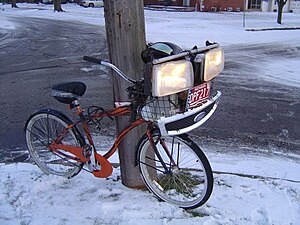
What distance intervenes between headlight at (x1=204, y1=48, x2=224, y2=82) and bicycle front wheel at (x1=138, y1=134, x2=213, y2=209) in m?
0.56

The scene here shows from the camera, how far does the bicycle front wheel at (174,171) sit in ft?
9.50

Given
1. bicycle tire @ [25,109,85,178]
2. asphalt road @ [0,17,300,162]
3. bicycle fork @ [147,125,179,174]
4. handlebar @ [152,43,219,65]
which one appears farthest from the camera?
asphalt road @ [0,17,300,162]

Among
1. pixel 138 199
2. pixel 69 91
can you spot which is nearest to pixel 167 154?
pixel 138 199

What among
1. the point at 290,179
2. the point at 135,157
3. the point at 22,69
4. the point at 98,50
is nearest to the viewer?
the point at 135,157

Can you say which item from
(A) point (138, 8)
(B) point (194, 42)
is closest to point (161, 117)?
(A) point (138, 8)

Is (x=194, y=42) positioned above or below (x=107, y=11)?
below

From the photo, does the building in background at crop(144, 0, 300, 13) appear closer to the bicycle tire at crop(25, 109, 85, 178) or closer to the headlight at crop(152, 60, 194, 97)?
the bicycle tire at crop(25, 109, 85, 178)

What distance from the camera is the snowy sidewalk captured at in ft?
9.85

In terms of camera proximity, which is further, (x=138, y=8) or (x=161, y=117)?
(x=138, y=8)

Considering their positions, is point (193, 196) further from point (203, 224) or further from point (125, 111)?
point (125, 111)

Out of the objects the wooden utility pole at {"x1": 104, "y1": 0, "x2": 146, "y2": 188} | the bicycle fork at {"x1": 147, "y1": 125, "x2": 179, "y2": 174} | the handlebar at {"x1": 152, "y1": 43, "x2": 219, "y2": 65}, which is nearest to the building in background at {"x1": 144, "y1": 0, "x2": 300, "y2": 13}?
the wooden utility pole at {"x1": 104, "y1": 0, "x2": 146, "y2": 188}

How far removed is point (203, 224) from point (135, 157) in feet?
2.62

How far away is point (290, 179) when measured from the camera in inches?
146

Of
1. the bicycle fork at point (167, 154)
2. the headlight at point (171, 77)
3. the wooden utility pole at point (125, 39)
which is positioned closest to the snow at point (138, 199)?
the bicycle fork at point (167, 154)
